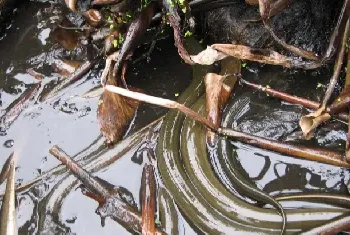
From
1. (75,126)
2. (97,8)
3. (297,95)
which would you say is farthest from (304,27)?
(75,126)

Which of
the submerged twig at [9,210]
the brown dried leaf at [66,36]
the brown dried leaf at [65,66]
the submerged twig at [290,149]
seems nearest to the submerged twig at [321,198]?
the submerged twig at [290,149]

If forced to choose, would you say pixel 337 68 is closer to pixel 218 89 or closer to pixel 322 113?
pixel 322 113

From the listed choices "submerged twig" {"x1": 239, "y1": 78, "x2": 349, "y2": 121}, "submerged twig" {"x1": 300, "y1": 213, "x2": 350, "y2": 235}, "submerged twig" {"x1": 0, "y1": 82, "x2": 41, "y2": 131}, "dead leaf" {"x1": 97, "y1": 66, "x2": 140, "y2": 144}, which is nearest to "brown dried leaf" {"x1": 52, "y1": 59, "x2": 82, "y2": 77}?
"submerged twig" {"x1": 0, "y1": 82, "x2": 41, "y2": 131}

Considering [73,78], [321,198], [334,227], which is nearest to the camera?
[334,227]

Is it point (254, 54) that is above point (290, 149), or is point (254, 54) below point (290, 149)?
above

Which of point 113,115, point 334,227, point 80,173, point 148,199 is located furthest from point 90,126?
point 334,227
